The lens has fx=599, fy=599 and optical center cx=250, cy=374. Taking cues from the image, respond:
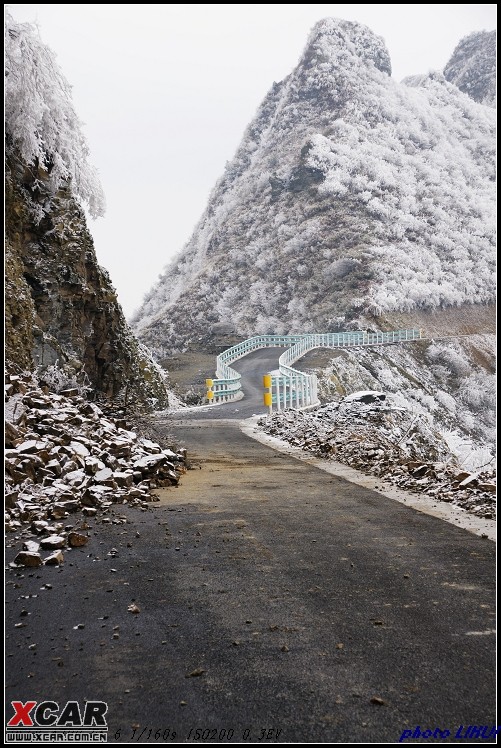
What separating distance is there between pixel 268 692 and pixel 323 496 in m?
4.92

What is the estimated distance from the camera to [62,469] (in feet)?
22.4

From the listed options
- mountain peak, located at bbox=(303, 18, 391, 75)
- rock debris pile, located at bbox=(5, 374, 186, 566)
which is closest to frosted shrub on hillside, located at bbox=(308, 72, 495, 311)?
mountain peak, located at bbox=(303, 18, 391, 75)

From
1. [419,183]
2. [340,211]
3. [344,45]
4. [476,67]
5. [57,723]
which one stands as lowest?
[57,723]

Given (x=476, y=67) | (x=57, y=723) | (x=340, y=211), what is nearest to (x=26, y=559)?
(x=57, y=723)

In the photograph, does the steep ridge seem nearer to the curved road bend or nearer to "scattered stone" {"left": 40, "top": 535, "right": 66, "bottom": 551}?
"scattered stone" {"left": 40, "top": 535, "right": 66, "bottom": 551}

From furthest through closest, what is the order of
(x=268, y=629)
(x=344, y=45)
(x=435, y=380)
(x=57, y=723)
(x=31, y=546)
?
(x=344, y=45) < (x=435, y=380) < (x=31, y=546) < (x=268, y=629) < (x=57, y=723)

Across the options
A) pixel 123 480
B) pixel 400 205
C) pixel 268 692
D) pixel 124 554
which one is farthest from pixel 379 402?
pixel 400 205

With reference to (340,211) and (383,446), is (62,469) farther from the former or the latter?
(340,211)

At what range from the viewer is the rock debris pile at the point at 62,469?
17.8 feet

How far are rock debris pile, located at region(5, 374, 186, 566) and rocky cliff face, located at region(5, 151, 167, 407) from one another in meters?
3.05

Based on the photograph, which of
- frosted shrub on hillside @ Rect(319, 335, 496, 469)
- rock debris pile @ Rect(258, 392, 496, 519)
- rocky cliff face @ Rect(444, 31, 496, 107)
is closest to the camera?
rock debris pile @ Rect(258, 392, 496, 519)

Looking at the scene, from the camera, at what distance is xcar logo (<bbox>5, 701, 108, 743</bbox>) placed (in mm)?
2324

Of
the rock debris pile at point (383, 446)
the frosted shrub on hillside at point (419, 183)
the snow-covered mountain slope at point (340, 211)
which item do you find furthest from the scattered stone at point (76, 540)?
the frosted shrub on hillside at point (419, 183)

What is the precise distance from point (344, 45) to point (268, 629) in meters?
116
